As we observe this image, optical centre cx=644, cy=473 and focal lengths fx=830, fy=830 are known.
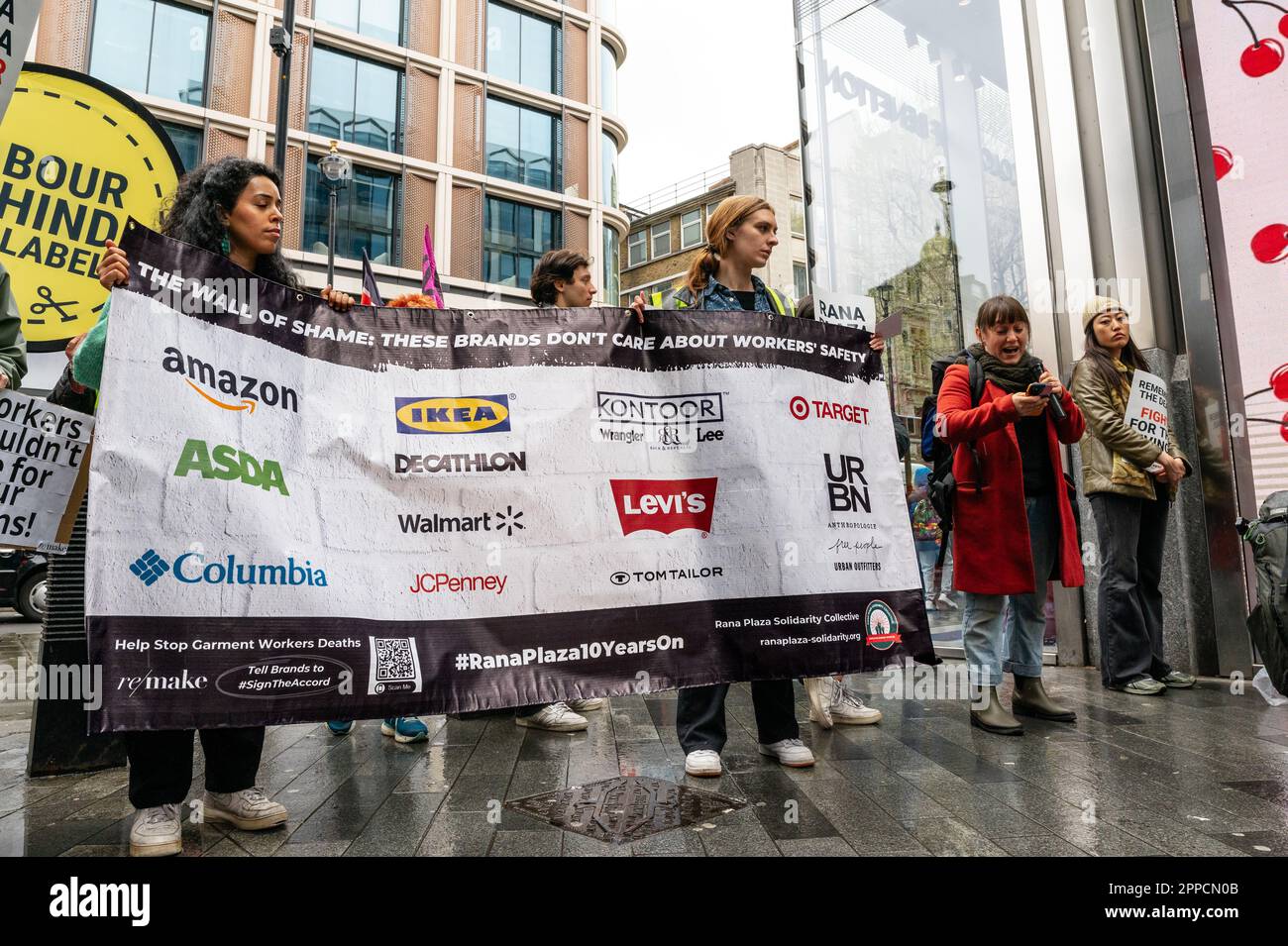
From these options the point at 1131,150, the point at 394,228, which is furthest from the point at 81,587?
the point at 394,228

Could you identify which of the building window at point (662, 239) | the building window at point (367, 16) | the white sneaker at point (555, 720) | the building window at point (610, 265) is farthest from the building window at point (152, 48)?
the building window at point (662, 239)

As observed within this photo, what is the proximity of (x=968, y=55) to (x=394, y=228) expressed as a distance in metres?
23.1

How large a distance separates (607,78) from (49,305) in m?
32.9

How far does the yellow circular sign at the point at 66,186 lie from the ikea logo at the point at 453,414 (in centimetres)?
187

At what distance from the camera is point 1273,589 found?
142 inches

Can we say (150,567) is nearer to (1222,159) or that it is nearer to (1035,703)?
(1035,703)

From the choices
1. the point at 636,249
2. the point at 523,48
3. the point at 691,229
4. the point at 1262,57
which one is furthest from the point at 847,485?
the point at 636,249

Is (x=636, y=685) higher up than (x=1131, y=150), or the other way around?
(x=1131, y=150)

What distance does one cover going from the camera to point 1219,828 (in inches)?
104

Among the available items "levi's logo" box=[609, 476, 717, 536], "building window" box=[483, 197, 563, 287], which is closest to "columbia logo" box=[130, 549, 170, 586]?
"levi's logo" box=[609, 476, 717, 536]

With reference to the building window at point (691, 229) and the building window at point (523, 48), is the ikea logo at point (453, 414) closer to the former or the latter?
the building window at point (523, 48)

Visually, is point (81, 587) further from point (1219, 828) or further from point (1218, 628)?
point (1218, 628)

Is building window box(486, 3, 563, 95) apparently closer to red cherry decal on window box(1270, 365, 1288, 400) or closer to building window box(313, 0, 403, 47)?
building window box(313, 0, 403, 47)

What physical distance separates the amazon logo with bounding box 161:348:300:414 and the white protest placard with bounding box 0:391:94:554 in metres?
0.79
